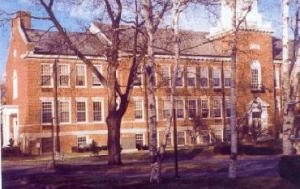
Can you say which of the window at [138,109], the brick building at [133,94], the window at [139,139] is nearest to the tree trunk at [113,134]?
the brick building at [133,94]

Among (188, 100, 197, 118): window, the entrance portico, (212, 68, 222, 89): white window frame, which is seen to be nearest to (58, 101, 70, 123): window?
the entrance portico

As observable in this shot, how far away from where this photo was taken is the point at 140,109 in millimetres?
46938

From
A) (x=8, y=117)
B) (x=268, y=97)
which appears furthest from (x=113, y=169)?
(x=268, y=97)

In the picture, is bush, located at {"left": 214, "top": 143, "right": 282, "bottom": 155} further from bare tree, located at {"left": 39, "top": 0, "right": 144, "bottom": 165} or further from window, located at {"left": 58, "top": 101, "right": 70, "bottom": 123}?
window, located at {"left": 58, "top": 101, "right": 70, "bottom": 123}

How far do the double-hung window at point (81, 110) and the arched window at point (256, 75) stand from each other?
16.0 m

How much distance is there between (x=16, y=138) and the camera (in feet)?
144

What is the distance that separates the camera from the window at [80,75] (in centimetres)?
4432

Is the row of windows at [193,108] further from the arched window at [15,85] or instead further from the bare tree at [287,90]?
the bare tree at [287,90]

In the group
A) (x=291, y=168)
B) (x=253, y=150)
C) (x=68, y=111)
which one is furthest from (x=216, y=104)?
(x=291, y=168)

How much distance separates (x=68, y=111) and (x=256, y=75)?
18.7 metres

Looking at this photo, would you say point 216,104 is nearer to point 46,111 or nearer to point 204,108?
point 204,108

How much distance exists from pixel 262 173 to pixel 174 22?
23.5 ft

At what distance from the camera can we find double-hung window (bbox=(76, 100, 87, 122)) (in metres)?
44.0

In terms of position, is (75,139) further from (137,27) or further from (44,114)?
(137,27)
